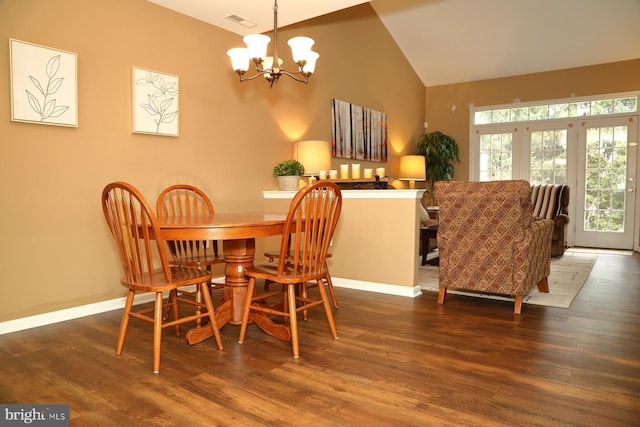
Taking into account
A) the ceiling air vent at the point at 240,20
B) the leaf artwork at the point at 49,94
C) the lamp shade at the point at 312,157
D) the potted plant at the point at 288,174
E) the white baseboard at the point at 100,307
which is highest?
the ceiling air vent at the point at 240,20

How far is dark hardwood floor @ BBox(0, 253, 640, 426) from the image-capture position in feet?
5.75

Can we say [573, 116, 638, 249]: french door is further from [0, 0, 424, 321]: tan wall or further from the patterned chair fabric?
[0, 0, 424, 321]: tan wall

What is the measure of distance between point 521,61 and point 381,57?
207 cm

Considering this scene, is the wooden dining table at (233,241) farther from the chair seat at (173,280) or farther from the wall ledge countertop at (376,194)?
the wall ledge countertop at (376,194)

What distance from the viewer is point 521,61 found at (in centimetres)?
671

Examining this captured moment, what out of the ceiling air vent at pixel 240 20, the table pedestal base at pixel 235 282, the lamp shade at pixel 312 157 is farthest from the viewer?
the lamp shade at pixel 312 157

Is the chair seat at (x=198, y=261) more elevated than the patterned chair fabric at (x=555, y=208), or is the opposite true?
the patterned chair fabric at (x=555, y=208)

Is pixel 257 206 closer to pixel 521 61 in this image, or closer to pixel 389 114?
pixel 389 114

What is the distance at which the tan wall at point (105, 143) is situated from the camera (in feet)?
9.40

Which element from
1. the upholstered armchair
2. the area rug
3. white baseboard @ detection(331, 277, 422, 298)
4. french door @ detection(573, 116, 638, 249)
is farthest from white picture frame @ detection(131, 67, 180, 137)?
french door @ detection(573, 116, 638, 249)

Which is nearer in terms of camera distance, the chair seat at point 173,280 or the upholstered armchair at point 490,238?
the chair seat at point 173,280

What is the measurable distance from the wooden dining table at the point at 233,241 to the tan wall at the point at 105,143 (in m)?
0.88

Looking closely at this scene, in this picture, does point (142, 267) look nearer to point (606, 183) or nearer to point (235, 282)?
point (235, 282)

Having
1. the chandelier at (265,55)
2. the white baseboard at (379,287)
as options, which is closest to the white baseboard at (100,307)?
the white baseboard at (379,287)
